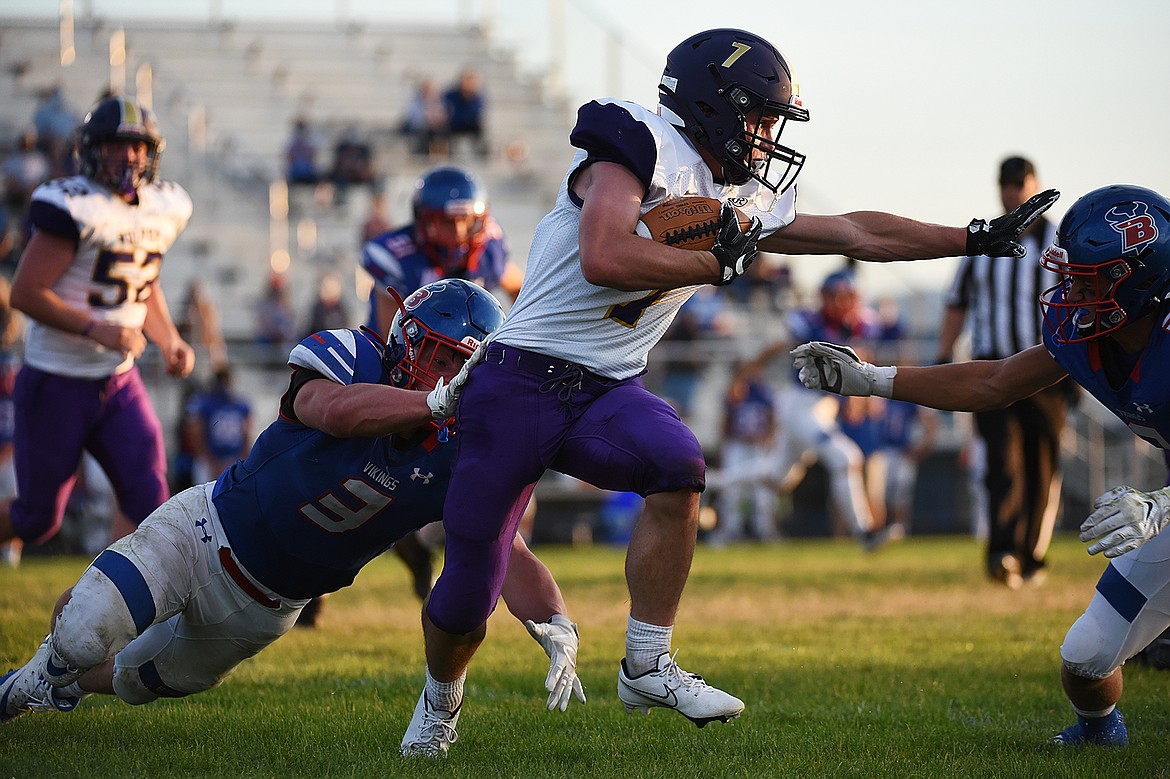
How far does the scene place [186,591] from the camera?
12.0 ft

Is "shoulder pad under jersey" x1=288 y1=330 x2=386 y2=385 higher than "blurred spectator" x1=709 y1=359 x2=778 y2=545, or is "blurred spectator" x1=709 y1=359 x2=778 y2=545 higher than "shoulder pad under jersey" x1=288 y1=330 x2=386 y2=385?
"shoulder pad under jersey" x1=288 y1=330 x2=386 y2=385

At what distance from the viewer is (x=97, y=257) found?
17.8 feet

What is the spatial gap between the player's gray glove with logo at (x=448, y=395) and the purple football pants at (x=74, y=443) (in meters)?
2.24

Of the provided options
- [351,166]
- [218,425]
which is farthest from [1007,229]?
[351,166]

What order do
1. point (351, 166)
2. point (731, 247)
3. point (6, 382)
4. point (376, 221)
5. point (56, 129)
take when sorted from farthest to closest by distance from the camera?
point (351, 166)
point (56, 129)
point (376, 221)
point (6, 382)
point (731, 247)

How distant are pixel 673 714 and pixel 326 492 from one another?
4.84ft

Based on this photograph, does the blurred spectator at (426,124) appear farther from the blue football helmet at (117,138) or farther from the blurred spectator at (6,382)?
the blue football helmet at (117,138)

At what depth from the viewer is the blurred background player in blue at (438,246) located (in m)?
5.77

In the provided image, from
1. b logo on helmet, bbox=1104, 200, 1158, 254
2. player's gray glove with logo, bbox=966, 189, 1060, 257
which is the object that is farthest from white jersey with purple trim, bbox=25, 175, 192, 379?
b logo on helmet, bbox=1104, 200, 1158, 254

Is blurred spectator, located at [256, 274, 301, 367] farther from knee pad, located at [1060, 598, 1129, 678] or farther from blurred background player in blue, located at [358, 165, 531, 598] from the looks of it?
knee pad, located at [1060, 598, 1129, 678]

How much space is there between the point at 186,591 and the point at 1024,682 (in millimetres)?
2952

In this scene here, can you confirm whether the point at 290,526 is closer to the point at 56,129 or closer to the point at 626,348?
the point at 626,348

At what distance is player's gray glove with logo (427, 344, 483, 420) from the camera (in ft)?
11.1

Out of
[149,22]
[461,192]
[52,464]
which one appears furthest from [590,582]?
[149,22]
